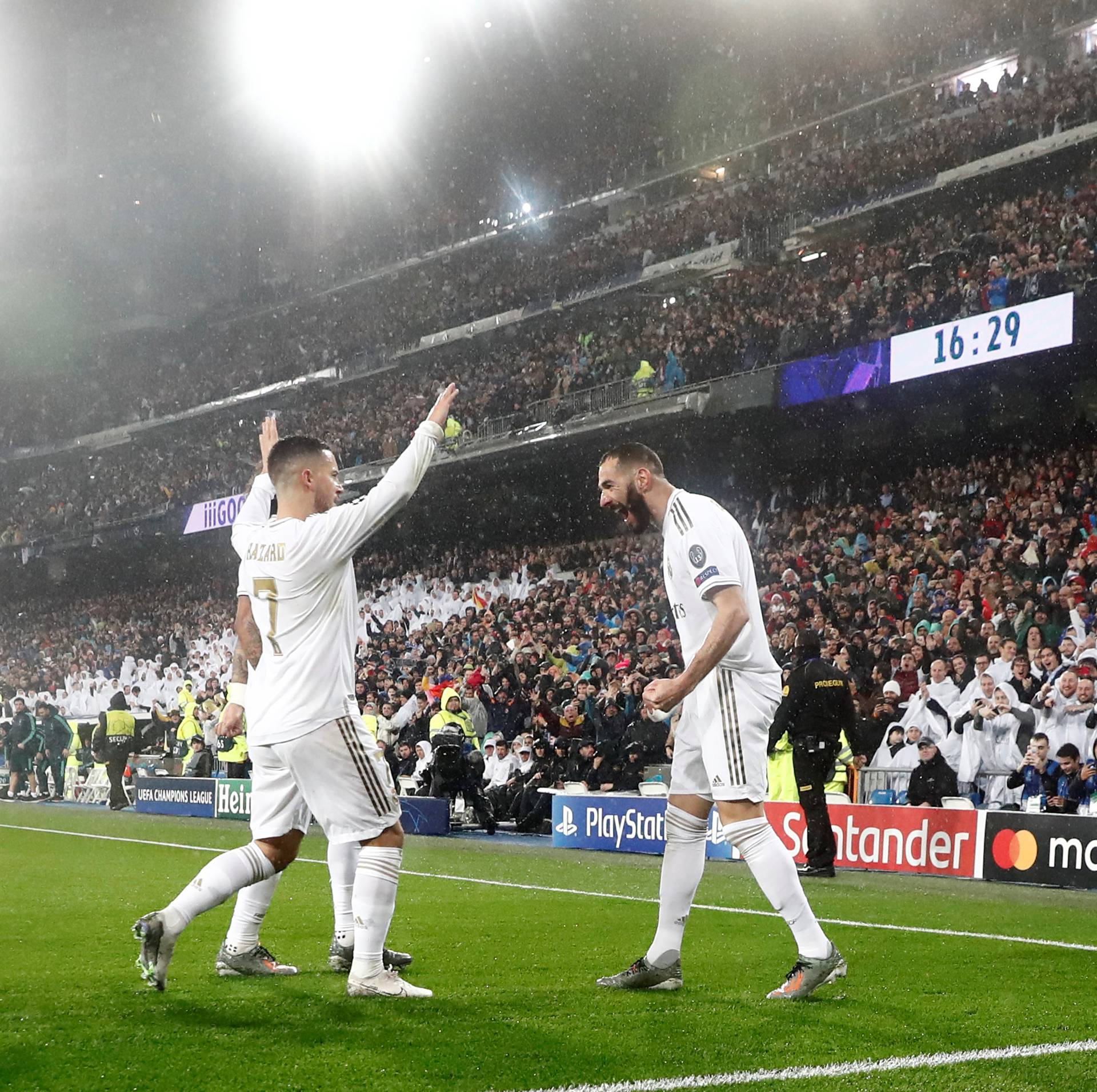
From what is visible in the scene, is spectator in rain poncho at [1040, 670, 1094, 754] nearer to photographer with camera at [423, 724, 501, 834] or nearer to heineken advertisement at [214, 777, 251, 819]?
photographer with camera at [423, 724, 501, 834]

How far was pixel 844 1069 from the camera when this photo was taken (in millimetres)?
3941

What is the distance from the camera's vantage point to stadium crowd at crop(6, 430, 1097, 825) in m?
13.2

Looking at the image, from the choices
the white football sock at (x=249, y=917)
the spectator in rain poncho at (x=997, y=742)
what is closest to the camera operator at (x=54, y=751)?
the spectator in rain poncho at (x=997, y=742)

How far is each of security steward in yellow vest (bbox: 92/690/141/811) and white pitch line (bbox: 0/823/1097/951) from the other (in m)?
8.51

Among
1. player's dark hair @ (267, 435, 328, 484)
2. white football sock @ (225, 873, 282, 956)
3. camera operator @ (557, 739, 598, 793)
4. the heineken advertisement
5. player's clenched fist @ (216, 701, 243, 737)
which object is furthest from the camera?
the heineken advertisement

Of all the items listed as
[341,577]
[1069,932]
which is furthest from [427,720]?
[341,577]

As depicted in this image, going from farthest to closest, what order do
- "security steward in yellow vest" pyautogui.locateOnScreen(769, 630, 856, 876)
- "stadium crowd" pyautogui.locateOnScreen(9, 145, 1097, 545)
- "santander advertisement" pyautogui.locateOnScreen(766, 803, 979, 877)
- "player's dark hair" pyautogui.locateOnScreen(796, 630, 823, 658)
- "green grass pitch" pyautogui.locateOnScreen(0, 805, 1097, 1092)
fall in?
"stadium crowd" pyautogui.locateOnScreen(9, 145, 1097, 545)
"santander advertisement" pyautogui.locateOnScreen(766, 803, 979, 877)
"security steward in yellow vest" pyautogui.locateOnScreen(769, 630, 856, 876)
"player's dark hair" pyautogui.locateOnScreen(796, 630, 823, 658)
"green grass pitch" pyautogui.locateOnScreen(0, 805, 1097, 1092)

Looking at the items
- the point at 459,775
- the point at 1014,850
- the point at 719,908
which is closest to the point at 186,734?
the point at 459,775

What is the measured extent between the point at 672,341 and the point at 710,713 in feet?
81.5

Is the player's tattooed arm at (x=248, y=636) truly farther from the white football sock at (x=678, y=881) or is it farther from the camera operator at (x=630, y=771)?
the camera operator at (x=630, y=771)

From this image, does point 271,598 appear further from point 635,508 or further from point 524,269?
point 524,269

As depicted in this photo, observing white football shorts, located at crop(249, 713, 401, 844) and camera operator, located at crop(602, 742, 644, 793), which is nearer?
white football shorts, located at crop(249, 713, 401, 844)

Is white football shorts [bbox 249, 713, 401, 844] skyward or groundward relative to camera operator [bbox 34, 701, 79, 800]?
skyward

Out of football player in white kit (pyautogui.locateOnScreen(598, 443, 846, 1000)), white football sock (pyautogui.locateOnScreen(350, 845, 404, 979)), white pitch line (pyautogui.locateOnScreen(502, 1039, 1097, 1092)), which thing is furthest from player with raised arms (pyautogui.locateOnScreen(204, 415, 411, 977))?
white pitch line (pyautogui.locateOnScreen(502, 1039, 1097, 1092))
